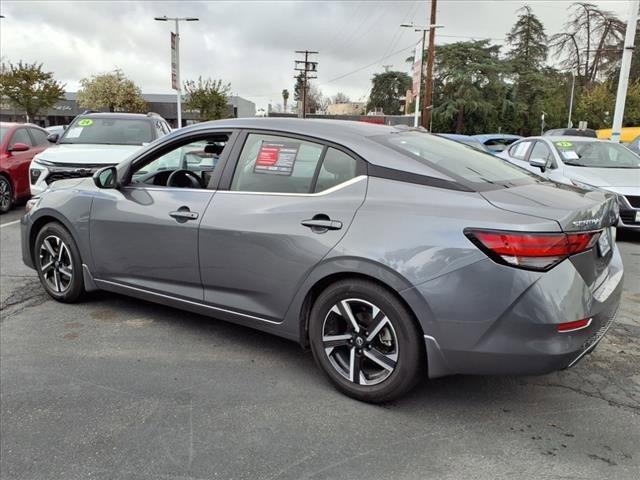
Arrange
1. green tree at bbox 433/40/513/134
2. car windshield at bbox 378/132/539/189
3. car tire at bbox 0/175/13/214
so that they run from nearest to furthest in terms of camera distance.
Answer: car windshield at bbox 378/132/539/189 < car tire at bbox 0/175/13/214 < green tree at bbox 433/40/513/134

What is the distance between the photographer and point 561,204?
9.01 feet

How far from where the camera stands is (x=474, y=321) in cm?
258

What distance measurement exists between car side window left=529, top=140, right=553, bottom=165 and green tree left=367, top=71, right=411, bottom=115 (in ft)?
207

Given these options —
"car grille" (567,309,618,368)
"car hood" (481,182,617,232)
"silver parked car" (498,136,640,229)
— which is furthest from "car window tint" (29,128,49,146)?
"car grille" (567,309,618,368)

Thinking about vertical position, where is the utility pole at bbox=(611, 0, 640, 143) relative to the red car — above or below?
above

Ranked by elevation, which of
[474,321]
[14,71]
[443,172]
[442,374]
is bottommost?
[442,374]

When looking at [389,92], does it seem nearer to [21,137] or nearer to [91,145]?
[21,137]

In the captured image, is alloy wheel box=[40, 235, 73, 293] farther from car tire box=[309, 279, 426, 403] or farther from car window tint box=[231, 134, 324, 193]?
car tire box=[309, 279, 426, 403]

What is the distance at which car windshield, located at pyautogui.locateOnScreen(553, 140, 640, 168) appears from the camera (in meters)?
8.41

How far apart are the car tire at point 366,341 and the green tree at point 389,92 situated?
69990 mm

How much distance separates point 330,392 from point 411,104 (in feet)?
167

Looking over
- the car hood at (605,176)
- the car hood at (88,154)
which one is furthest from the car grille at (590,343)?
the car hood at (88,154)

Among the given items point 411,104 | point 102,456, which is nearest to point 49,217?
point 102,456

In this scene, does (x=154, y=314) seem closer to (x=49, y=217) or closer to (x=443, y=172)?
(x=49, y=217)
